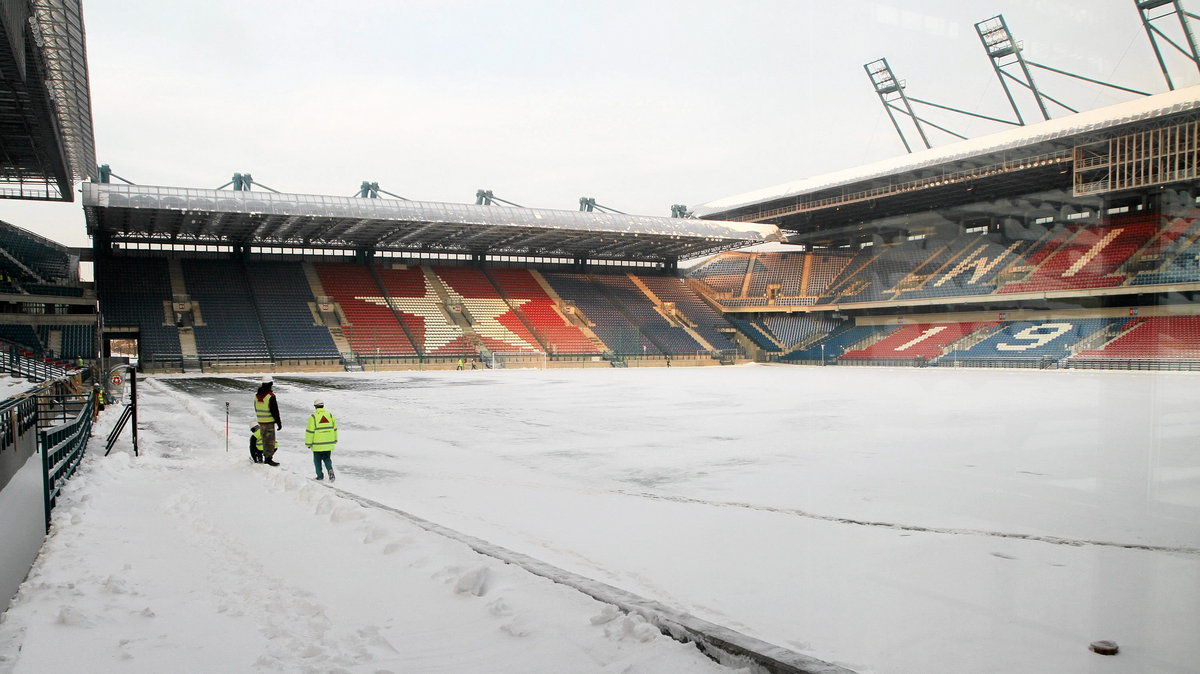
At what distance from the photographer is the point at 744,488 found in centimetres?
965

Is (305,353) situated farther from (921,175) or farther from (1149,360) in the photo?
(1149,360)

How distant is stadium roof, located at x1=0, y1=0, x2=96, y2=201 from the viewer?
1969cm

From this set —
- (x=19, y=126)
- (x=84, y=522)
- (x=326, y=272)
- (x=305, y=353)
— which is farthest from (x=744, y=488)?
(x=326, y=272)

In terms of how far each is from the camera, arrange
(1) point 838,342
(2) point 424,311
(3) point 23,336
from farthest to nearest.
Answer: (1) point 838,342 < (2) point 424,311 < (3) point 23,336

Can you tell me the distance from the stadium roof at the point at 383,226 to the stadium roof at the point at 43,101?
3436mm

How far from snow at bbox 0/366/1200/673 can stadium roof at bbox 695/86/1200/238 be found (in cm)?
3120

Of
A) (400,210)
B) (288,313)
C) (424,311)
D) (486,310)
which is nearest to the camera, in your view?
(400,210)

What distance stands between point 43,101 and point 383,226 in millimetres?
25920

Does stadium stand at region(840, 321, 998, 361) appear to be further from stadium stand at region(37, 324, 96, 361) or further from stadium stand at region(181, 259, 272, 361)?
stadium stand at region(37, 324, 96, 361)

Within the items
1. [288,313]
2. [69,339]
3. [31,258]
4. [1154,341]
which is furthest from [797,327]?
[31,258]

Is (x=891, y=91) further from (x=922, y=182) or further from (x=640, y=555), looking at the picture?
(x=922, y=182)

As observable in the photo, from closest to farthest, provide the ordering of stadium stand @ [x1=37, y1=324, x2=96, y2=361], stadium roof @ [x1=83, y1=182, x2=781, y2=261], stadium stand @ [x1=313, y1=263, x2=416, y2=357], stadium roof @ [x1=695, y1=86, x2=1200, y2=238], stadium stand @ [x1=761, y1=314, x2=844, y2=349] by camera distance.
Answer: stadium stand @ [x1=37, y1=324, x2=96, y2=361], stadium roof @ [x1=695, y1=86, x2=1200, y2=238], stadium roof @ [x1=83, y1=182, x2=781, y2=261], stadium stand @ [x1=313, y1=263, x2=416, y2=357], stadium stand @ [x1=761, y1=314, x2=844, y2=349]

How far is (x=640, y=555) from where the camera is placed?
649 centimetres

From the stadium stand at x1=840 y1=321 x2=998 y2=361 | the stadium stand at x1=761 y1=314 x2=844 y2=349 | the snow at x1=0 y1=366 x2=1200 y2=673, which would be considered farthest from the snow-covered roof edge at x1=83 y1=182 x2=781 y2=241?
the snow at x1=0 y1=366 x2=1200 y2=673
